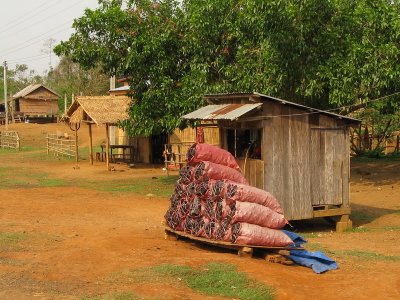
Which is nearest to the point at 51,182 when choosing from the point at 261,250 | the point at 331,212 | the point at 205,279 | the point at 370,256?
the point at 331,212

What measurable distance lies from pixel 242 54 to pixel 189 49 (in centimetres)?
232

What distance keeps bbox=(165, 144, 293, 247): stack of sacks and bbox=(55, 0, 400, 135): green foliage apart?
21.6 feet

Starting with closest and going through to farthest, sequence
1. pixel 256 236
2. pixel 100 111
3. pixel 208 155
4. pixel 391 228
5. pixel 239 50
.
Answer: pixel 256 236 < pixel 208 155 < pixel 391 228 < pixel 239 50 < pixel 100 111

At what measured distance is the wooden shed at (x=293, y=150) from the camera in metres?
12.7

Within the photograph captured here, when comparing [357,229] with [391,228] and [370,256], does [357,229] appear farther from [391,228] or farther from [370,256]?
[370,256]

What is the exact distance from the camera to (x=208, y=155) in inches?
396

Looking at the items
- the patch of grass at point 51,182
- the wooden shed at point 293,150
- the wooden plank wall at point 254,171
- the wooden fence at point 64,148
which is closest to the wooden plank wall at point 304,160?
the wooden shed at point 293,150

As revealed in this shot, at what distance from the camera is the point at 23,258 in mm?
8945

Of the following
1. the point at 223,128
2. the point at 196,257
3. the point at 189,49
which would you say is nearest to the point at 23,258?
the point at 196,257

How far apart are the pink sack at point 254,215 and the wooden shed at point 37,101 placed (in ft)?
168

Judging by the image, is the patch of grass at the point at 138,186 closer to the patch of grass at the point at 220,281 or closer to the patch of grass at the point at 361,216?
the patch of grass at the point at 361,216

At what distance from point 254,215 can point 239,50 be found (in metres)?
8.53

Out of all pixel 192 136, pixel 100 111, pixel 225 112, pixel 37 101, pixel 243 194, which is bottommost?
pixel 243 194

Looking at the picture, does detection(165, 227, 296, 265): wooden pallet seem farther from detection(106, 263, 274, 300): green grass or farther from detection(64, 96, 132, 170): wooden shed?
detection(64, 96, 132, 170): wooden shed
